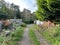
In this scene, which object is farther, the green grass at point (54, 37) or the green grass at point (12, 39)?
the green grass at point (12, 39)

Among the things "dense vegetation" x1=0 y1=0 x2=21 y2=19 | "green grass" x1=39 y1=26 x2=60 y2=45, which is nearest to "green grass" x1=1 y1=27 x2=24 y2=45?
"green grass" x1=39 y1=26 x2=60 y2=45

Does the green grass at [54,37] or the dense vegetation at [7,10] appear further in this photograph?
the dense vegetation at [7,10]

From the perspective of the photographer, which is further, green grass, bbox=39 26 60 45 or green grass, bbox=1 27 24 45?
green grass, bbox=1 27 24 45

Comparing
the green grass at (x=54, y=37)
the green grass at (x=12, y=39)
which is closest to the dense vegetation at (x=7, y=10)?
the green grass at (x=12, y=39)

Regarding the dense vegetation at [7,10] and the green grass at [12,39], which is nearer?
the green grass at [12,39]

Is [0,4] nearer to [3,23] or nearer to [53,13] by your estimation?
[3,23]

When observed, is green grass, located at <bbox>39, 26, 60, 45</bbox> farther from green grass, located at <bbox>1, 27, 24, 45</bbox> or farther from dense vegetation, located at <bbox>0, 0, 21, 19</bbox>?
dense vegetation, located at <bbox>0, 0, 21, 19</bbox>

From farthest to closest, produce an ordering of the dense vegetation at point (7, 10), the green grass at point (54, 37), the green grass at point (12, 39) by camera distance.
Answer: the dense vegetation at point (7, 10) → the green grass at point (12, 39) → the green grass at point (54, 37)

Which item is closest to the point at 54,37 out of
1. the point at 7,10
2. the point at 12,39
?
the point at 12,39

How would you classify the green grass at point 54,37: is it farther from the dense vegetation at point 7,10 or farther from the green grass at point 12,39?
the dense vegetation at point 7,10

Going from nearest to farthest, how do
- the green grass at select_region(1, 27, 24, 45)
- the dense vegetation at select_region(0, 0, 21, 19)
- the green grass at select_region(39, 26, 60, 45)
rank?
the green grass at select_region(39, 26, 60, 45)
the green grass at select_region(1, 27, 24, 45)
the dense vegetation at select_region(0, 0, 21, 19)

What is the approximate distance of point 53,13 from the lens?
1770 centimetres

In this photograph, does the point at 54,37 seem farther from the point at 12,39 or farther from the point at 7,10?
the point at 7,10

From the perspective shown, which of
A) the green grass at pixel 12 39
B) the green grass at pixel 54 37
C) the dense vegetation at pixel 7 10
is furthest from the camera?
the dense vegetation at pixel 7 10
